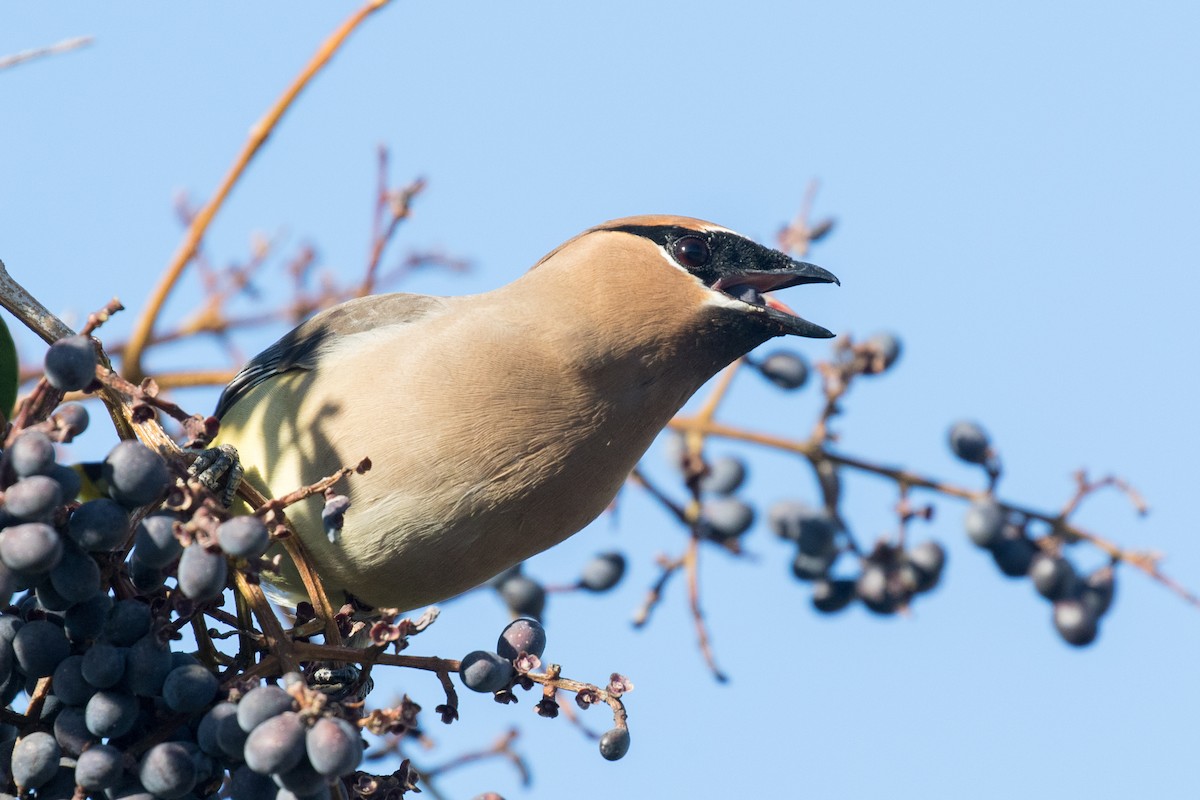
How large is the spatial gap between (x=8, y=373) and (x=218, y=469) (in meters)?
0.46

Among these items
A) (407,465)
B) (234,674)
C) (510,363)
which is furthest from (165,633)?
(510,363)

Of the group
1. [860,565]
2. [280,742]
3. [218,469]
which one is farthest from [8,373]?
[860,565]

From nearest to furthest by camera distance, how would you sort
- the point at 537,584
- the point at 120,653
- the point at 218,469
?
the point at 120,653 < the point at 218,469 < the point at 537,584

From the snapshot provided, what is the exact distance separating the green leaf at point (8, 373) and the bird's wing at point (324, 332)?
109 centimetres

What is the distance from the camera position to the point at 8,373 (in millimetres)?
2969

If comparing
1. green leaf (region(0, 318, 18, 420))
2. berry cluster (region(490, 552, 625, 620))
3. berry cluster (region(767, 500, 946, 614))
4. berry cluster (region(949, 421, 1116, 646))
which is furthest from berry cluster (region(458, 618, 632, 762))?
berry cluster (region(949, 421, 1116, 646))

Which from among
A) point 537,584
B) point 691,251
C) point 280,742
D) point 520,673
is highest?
point 691,251

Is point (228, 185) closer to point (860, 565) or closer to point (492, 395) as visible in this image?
point (492, 395)

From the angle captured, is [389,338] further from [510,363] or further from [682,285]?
[682,285]

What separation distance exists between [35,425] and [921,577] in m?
3.27

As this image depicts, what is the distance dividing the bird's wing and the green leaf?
1.09m

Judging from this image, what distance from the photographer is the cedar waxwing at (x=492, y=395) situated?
361cm

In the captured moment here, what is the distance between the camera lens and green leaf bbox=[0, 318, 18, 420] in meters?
2.95

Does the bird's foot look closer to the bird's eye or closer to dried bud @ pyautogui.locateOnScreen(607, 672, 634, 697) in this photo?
dried bud @ pyautogui.locateOnScreen(607, 672, 634, 697)
